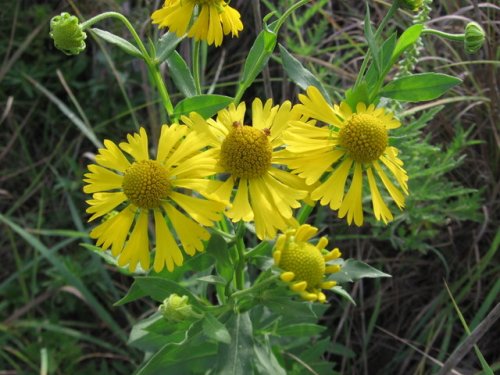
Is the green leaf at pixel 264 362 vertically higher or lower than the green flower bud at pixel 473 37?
lower

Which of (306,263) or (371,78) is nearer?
(306,263)

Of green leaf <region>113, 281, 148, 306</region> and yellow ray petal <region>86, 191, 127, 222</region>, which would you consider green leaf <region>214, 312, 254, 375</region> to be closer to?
green leaf <region>113, 281, 148, 306</region>

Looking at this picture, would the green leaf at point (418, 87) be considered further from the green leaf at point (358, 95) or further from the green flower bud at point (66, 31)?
the green flower bud at point (66, 31)

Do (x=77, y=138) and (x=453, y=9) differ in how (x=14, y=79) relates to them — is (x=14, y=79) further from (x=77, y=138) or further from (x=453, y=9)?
(x=453, y=9)

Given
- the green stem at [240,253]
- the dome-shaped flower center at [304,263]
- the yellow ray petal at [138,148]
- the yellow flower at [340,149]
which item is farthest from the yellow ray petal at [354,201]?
the yellow ray petal at [138,148]

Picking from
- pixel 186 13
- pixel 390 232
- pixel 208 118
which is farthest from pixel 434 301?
pixel 186 13

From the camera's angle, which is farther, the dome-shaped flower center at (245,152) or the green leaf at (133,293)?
the green leaf at (133,293)
